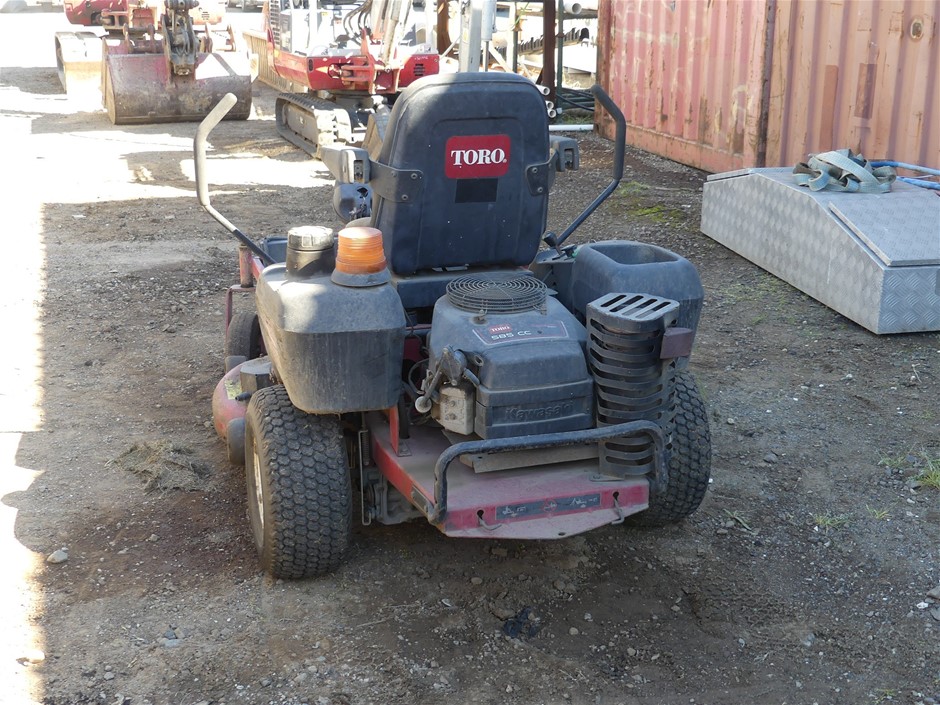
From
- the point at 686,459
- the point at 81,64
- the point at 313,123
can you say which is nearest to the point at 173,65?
the point at 313,123

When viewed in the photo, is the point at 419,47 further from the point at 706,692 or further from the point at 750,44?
the point at 706,692

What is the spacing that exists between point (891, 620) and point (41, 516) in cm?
315

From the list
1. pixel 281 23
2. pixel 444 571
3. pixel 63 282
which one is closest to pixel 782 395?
pixel 444 571

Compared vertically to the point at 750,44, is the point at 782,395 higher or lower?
lower

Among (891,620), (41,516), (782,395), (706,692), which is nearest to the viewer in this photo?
(706,692)

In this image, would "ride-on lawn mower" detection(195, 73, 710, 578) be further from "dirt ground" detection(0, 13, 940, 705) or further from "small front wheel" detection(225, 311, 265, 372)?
"small front wheel" detection(225, 311, 265, 372)

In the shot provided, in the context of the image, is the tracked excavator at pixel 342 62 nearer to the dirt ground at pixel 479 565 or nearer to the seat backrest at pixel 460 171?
the dirt ground at pixel 479 565

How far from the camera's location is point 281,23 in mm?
13477

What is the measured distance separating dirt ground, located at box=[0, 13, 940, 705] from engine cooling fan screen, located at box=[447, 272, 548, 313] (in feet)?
3.09

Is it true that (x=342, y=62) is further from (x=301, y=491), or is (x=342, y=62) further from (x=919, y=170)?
(x=301, y=491)

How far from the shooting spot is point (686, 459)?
12.9 feet

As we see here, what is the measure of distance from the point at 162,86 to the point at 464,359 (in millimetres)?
12050

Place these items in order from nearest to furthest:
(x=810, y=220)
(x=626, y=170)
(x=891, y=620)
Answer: (x=891, y=620) → (x=810, y=220) → (x=626, y=170)

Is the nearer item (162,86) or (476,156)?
(476,156)
